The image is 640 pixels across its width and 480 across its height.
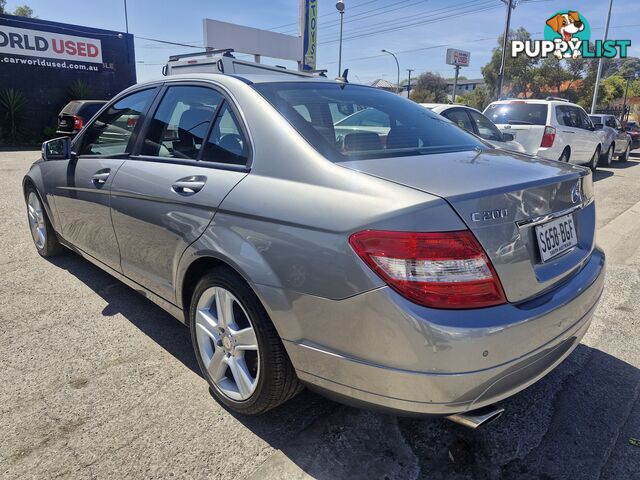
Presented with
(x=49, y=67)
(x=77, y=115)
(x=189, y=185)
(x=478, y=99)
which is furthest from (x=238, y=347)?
(x=478, y=99)

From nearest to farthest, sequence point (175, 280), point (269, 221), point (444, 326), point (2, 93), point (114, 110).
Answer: point (444, 326)
point (269, 221)
point (175, 280)
point (114, 110)
point (2, 93)

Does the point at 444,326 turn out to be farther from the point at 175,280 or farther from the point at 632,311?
the point at 632,311

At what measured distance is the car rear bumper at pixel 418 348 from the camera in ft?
5.27

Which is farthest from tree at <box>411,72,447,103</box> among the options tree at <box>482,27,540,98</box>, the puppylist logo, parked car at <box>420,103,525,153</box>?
parked car at <box>420,103,525,153</box>

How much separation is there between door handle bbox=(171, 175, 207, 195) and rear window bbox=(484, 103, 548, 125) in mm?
9228

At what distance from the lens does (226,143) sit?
236cm

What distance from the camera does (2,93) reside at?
17.5m

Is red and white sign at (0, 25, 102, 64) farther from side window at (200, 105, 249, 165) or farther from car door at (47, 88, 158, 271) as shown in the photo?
side window at (200, 105, 249, 165)

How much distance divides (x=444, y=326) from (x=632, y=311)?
9.50 feet

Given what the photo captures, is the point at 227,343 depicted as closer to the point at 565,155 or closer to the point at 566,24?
the point at 565,155

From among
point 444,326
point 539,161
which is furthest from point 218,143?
point 539,161

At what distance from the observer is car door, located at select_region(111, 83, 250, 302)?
7.50 feet

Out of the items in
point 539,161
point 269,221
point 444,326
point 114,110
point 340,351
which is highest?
point 114,110

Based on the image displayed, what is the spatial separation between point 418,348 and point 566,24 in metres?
30.1
